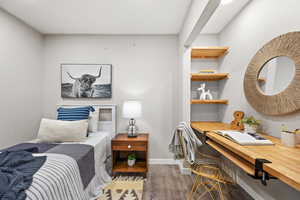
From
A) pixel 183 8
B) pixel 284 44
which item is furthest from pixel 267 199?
pixel 183 8

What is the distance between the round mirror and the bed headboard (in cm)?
234

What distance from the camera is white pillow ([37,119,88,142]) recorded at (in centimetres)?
211

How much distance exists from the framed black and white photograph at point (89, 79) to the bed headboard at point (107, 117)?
0.22 m

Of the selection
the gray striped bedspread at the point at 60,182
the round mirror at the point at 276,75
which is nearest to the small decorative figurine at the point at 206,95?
the round mirror at the point at 276,75

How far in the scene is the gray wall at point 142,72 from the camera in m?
3.01

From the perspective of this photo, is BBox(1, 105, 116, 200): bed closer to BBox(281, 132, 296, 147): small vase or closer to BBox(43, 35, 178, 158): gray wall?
BBox(43, 35, 178, 158): gray wall

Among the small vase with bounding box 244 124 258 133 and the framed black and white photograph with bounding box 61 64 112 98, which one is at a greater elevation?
the framed black and white photograph with bounding box 61 64 112 98

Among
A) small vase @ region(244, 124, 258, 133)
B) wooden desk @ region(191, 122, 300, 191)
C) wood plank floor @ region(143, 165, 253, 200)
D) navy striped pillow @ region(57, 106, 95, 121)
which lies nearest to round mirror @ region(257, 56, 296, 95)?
small vase @ region(244, 124, 258, 133)

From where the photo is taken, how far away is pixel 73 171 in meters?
1.50

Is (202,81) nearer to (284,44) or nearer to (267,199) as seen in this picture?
(284,44)

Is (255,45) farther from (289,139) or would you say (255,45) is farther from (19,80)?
(19,80)

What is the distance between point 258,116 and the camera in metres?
1.90

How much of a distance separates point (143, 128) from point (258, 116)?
6.18ft

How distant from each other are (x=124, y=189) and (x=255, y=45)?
2586 mm
